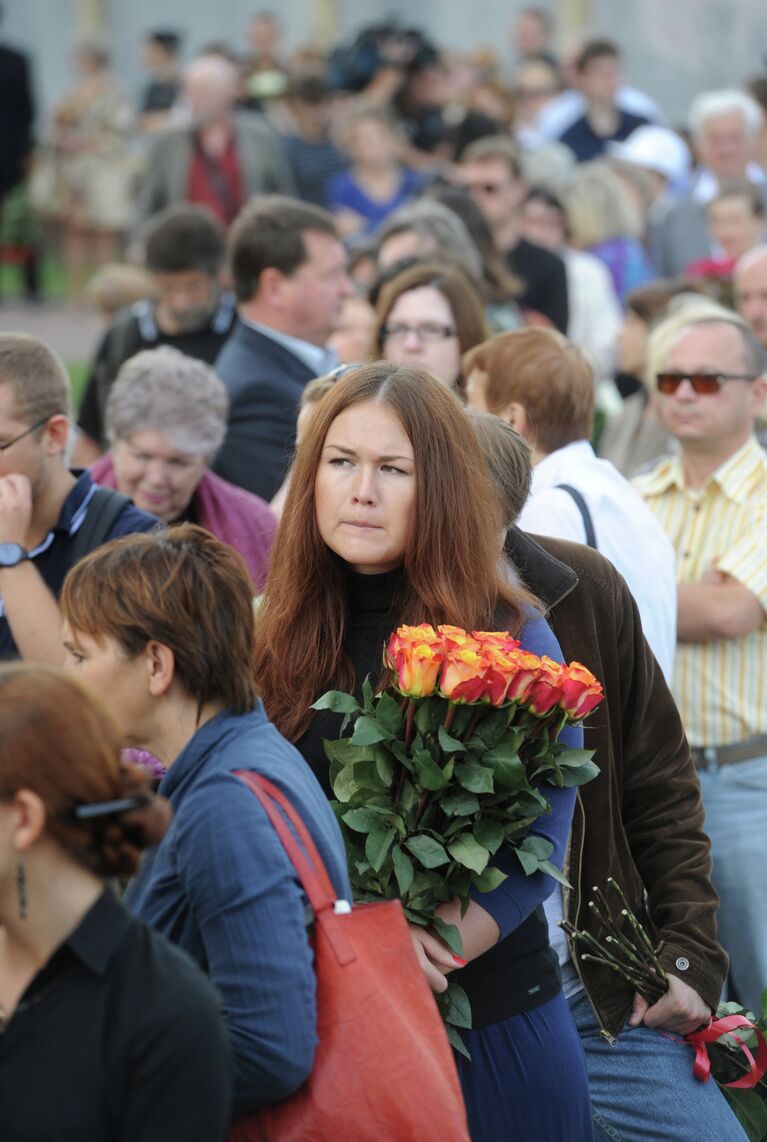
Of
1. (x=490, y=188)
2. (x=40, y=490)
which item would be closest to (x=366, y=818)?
(x=40, y=490)

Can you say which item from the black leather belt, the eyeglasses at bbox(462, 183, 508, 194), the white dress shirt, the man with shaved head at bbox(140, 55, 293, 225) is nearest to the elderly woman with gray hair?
the white dress shirt

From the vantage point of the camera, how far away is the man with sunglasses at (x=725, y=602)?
4691mm

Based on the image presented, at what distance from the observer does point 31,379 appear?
4117mm

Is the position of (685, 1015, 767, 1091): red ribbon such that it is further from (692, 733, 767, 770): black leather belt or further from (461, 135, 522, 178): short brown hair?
(461, 135, 522, 178): short brown hair

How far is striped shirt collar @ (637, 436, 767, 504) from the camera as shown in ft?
16.2

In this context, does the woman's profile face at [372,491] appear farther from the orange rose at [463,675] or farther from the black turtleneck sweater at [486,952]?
the orange rose at [463,675]

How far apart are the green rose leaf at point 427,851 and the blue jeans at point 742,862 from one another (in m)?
1.89

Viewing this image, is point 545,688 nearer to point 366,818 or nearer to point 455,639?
point 455,639

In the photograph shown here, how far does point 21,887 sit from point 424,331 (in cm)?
374

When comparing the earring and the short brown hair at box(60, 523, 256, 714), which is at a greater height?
the short brown hair at box(60, 523, 256, 714)

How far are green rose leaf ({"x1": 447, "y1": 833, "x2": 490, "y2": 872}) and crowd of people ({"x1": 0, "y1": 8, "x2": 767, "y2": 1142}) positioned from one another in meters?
0.13

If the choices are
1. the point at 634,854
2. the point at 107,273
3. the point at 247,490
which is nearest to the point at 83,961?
the point at 634,854

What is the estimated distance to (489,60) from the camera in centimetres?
1727

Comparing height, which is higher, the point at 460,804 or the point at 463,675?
the point at 463,675
